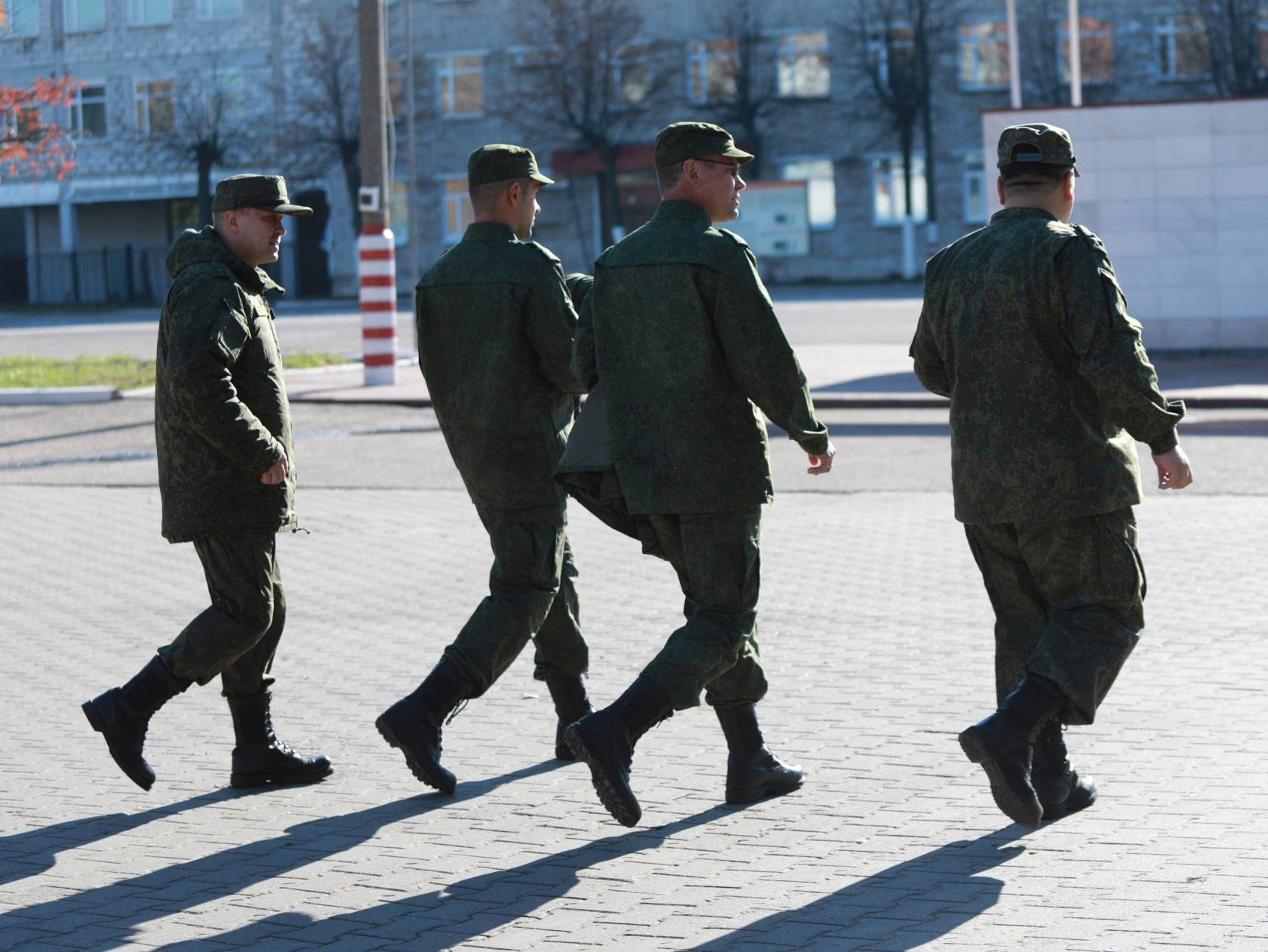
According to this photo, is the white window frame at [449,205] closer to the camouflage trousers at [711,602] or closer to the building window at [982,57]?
the building window at [982,57]

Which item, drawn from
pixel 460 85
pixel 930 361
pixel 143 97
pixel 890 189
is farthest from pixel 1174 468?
pixel 143 97

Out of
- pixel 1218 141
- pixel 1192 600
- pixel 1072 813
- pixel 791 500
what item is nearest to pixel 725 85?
pixel 1218 141

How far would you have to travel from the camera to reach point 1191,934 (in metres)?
3.77

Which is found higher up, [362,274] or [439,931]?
[362,274]

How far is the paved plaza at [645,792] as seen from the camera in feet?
13.3

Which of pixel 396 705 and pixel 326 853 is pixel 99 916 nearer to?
pixel 326 853

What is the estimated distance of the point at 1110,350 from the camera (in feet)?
14.3

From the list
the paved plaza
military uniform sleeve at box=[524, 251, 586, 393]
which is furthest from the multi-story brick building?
military uniform sleeve at box=[524, 251, 586, 393]

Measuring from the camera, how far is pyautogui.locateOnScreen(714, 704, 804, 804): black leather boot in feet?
16.4

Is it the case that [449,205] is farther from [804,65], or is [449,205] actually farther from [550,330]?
[550,330]

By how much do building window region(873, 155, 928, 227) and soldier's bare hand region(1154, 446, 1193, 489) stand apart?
147 ft

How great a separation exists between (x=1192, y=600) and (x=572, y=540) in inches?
146

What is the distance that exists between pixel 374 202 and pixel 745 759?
15.2 metres

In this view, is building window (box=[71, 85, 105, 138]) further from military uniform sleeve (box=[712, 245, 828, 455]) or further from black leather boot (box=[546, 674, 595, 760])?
military uniform sleeve (box=[712, 245, 828, 455])
